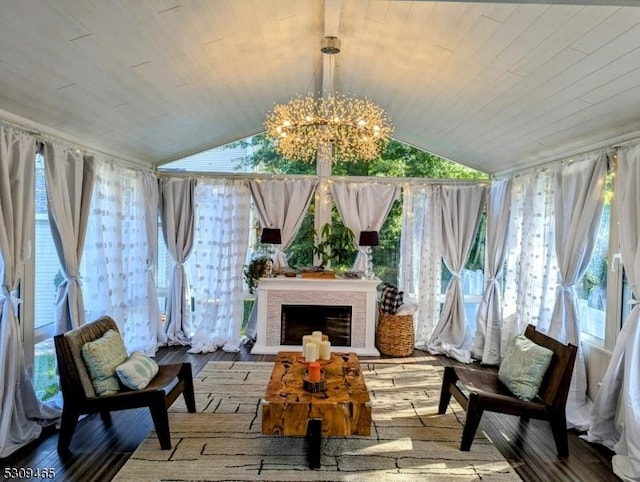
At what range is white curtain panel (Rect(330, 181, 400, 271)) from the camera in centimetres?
565

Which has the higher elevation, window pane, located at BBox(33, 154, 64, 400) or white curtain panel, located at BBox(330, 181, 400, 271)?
white curtain panel, located at BBox(330, 181, 400, 271)

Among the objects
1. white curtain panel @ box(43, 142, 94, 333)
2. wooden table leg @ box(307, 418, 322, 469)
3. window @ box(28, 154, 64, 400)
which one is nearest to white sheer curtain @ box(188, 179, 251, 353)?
white curtain panel @ box(43, 142, 94, 333)

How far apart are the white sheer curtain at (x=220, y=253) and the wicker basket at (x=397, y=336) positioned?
1.91m

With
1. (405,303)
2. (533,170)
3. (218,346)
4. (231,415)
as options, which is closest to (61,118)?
(231,415)

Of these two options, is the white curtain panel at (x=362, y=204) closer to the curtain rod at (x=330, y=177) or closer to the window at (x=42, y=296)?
the curtain rod at (x=330, y=177)

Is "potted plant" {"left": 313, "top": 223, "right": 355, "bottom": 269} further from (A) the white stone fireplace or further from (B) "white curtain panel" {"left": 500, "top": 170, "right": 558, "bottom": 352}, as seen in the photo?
(B) "white curtain panel" {"left": 500, "top": 170, "right": 558, "bottom": 352}

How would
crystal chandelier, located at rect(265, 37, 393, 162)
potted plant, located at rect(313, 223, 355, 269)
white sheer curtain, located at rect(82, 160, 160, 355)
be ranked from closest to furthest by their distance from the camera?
crystal chandelier, located at rect(265, 37, 393, 162) → white sheer curtain, located at rect(82, 160, 160, 355) → potted plant, located at rect(313, 223, 355, 269)

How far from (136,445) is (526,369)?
294cm

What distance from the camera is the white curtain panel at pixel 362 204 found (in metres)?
5.65

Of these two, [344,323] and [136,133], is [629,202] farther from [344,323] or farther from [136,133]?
[136,133]

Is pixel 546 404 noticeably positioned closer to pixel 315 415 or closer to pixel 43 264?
pixel 315 415

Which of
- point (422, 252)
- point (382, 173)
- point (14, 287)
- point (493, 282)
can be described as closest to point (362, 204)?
point (382, 173)

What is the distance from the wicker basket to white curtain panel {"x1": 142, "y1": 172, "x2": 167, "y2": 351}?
9.58ft

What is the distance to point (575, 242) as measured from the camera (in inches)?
147
